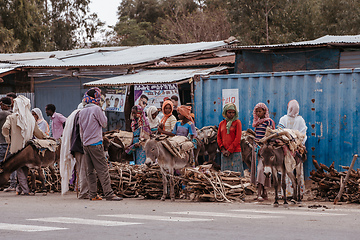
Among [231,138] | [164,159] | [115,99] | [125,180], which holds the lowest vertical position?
[125,180]

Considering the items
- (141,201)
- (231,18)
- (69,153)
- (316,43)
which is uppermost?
(231,18)

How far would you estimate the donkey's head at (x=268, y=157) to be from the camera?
10.3 meters

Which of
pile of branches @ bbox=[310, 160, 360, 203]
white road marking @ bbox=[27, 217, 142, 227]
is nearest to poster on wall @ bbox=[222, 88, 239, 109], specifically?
pile of branches @ bbox=[310, 160, 360, 203]

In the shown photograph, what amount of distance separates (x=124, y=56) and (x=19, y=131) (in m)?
10.4

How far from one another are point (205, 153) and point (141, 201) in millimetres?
2704

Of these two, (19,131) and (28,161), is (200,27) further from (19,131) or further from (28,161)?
(28,161)

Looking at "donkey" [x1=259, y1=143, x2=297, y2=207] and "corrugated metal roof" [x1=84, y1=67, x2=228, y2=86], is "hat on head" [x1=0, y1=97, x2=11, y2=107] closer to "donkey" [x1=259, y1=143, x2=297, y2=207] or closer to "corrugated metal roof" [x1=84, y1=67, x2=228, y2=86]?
"corrugated metal roof" [x1=84, y1=67, x2=228, y2=86]

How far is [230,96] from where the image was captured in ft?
46.5

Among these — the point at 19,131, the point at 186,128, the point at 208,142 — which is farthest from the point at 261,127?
the point at 19,131

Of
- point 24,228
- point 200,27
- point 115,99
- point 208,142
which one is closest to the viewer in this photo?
point 24,228

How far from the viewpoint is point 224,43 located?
2348 cm

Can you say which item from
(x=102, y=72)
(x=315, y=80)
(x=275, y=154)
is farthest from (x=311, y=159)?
(x=102, y=72)

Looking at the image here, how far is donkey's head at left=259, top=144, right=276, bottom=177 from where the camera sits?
10.3 metres

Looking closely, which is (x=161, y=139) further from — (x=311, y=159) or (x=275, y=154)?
(x=311, y=159)
